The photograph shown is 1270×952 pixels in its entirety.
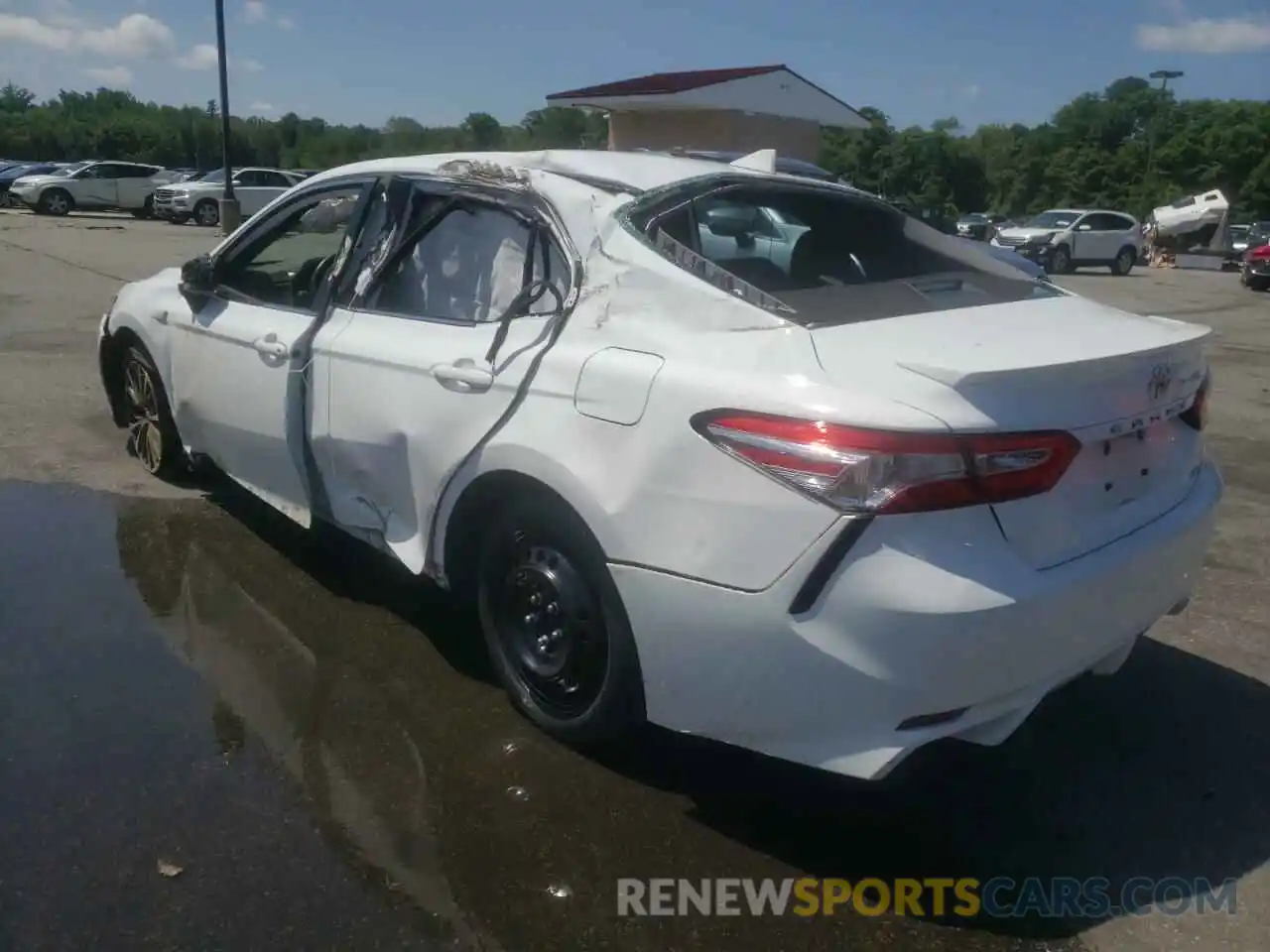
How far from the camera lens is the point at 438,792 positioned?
316 cm

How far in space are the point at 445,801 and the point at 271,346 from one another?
76.6 inches

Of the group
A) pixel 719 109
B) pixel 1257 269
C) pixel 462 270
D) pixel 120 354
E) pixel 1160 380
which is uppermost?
pixel 719 109

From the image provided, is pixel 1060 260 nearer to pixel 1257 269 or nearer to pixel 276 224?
pixel 1257 269

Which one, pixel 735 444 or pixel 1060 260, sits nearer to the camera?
pixel 735 444

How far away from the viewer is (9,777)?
123 inches

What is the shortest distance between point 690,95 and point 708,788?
94.6 feet

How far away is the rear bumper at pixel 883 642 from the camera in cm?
251

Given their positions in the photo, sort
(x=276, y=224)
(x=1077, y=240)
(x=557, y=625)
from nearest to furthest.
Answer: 1. (x=557, y=625)
2. (x=276, y=224)
3. (x=1077, y=240)

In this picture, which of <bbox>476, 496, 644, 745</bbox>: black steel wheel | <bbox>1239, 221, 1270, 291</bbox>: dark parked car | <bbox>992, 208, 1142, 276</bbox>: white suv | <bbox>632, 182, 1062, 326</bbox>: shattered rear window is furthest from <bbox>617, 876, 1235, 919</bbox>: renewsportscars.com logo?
<bbox>992, 208, 1142, 276</bbox>: white suv

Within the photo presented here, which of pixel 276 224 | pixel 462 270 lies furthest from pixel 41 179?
pixel 462 270

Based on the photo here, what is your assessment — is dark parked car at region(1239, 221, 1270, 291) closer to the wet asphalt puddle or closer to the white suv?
the white suv

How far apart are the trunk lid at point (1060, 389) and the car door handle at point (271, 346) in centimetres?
218

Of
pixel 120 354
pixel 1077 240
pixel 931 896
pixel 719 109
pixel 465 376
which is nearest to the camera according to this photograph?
pixel 931 896

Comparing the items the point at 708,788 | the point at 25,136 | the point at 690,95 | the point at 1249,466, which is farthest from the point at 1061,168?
the point at 708,788
